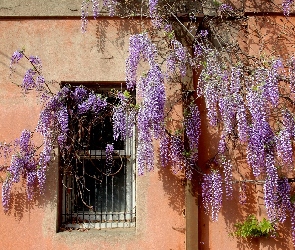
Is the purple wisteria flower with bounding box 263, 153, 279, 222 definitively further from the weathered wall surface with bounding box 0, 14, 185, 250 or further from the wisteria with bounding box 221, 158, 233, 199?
the weathered wall surface with bounding box 0, 14, 185, 250

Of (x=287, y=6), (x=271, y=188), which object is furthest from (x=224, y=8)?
(x=271, y=188)

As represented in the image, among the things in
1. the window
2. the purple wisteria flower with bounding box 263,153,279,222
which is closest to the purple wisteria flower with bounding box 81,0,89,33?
the window

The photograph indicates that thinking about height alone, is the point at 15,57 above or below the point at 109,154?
above

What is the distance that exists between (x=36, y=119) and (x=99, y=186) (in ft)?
3.32

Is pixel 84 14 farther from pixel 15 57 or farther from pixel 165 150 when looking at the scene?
pixel 165 150

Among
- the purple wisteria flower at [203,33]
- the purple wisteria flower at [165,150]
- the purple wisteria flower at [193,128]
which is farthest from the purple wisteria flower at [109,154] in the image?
the purple wisteria flower at [203,33]

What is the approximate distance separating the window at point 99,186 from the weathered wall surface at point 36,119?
0.18 meters

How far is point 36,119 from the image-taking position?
5.13 m

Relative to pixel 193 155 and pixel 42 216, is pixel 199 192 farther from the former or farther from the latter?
pixel 42 216

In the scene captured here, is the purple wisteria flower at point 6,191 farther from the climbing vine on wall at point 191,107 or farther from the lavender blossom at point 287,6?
the lavender blossom at point 287,6

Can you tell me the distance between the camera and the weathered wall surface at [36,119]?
4.98 metres

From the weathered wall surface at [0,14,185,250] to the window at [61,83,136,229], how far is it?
7.2 inches

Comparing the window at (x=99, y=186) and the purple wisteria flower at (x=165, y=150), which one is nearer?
the purple wisteria flower at (x=165, y=150)

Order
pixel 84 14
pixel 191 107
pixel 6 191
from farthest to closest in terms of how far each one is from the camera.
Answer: pixel 84 14 → pixel 191 107 → pixel 6 191
